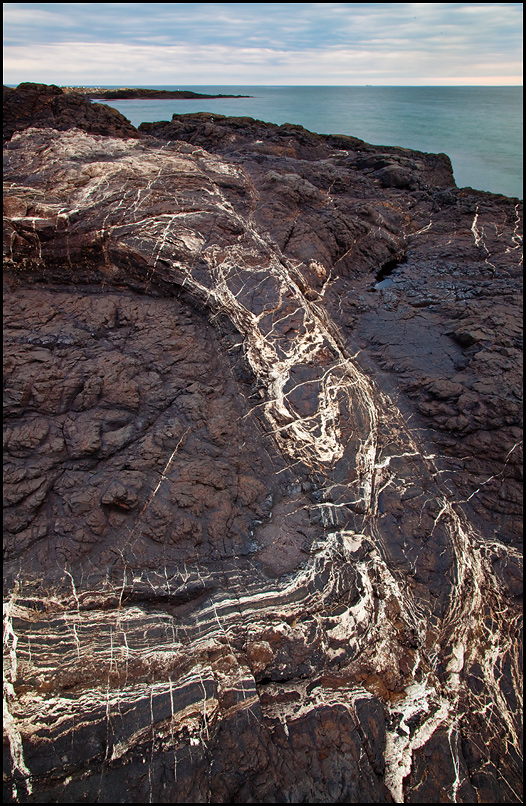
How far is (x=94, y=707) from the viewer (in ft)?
10.7

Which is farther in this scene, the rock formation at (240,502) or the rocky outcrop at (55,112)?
the rocky outcrop at (55,112)

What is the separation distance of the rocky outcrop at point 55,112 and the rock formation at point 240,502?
3.07 m

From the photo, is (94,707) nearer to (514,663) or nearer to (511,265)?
(514,663)

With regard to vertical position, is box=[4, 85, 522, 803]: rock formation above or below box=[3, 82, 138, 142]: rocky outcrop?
below

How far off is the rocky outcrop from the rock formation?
121 inches

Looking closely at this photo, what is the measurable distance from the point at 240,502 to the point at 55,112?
1288 cm

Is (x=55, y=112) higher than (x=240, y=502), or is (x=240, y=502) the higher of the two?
(x=55, y=112)

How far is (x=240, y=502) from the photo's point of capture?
5168 mm

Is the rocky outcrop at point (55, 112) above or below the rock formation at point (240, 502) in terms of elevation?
above

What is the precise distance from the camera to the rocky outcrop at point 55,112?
35.9ft

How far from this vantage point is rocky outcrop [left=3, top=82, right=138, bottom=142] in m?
10.9

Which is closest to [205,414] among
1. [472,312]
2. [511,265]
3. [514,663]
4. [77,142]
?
[514,663]

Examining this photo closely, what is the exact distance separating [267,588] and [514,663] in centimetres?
309

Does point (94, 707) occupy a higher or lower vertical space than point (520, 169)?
lower
